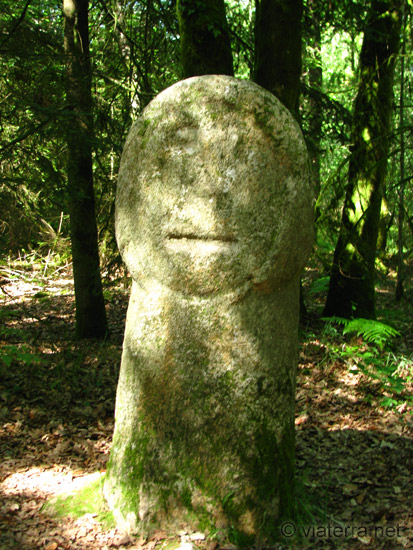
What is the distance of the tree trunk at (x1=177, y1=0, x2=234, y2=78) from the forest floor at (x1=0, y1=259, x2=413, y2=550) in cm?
367

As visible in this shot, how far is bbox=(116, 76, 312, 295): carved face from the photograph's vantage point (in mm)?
2885

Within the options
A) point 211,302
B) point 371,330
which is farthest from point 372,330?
point 211,302

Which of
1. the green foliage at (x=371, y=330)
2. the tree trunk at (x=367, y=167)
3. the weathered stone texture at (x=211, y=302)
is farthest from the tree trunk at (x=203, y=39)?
the green foliage at (x=371, y=330)

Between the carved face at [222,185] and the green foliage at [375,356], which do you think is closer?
the carved face at [222,185]

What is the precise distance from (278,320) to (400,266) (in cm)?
644

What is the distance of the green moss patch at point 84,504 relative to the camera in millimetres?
3240

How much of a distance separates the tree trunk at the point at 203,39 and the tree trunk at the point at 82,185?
4.78ft

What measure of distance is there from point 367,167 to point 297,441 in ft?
13.6

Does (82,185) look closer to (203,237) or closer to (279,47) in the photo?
(279,47)

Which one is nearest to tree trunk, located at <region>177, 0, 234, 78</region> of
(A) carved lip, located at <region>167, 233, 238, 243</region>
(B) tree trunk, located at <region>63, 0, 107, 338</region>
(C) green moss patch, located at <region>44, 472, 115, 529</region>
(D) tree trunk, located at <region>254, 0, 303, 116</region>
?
(D) tree trunk, located at <region>254, 0, 303, 116</region>

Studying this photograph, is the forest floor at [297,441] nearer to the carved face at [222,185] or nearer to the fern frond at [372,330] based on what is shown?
the fern frond at [372,330]

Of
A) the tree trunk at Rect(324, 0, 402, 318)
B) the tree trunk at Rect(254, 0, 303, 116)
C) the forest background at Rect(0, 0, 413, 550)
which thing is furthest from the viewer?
the tree trunk at Rect(324, 0, 402, 318)

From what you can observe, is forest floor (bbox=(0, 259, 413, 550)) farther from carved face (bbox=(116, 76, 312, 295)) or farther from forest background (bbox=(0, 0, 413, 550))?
carved face (bbox=(116, 76, 312, 295))

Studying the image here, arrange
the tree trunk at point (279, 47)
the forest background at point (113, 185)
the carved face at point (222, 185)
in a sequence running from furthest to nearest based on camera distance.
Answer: the tree trunk at point (279, 47) → the forest background at point (113, 185) → the carved face at point (222, 185)
